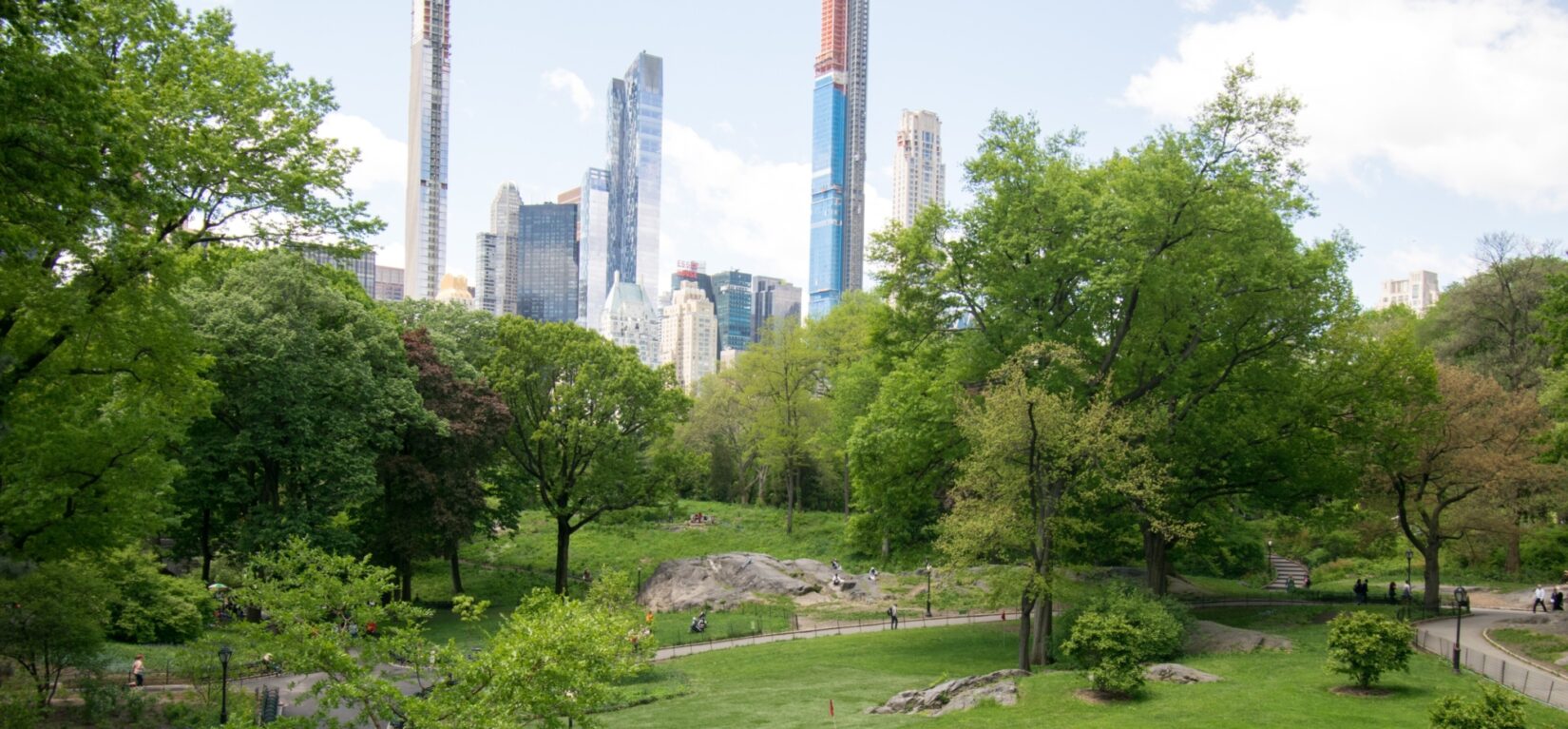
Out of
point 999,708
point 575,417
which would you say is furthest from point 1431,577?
point 575,417

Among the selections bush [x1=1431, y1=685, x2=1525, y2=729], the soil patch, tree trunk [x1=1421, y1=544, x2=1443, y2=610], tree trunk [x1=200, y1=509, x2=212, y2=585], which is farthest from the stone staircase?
tree trunk [x1=200, y1=509, x2=212, y2=585]

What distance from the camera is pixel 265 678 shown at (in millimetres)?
27734

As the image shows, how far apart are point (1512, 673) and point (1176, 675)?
7468mm

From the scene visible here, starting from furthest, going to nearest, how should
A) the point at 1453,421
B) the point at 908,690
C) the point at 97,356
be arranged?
the point at 1453,421 < the point at 908,690 < the point at 97,356

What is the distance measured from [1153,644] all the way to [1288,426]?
10.6 meters

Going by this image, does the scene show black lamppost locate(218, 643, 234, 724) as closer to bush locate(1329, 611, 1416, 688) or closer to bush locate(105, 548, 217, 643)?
bush locate(105, 548, 217, 643)

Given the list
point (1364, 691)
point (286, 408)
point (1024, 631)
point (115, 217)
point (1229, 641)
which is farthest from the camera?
point (286, 408)

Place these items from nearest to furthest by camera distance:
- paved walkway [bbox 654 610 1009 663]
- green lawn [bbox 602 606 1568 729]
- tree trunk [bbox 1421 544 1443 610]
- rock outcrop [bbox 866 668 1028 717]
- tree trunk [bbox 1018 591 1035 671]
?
green lawn [bbox 602 606 1568 729]
rock outcrop [bbox 866 668 1028 717]
tree trunk [bbox 1018 591 1035 671]
tree trunk [bbox 1421 544 1443 610]
paved walkway [bbox 654 610 1009 663]

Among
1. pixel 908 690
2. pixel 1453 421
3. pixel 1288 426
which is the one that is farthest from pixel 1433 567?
pixel 908 690

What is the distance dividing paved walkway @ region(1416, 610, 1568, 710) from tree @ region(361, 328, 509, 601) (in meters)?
30.9

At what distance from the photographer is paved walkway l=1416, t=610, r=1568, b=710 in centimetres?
2133

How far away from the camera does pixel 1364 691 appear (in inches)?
810

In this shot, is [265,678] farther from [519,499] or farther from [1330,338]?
[1330,338]

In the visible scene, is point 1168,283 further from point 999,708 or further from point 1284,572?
point 1284,572
